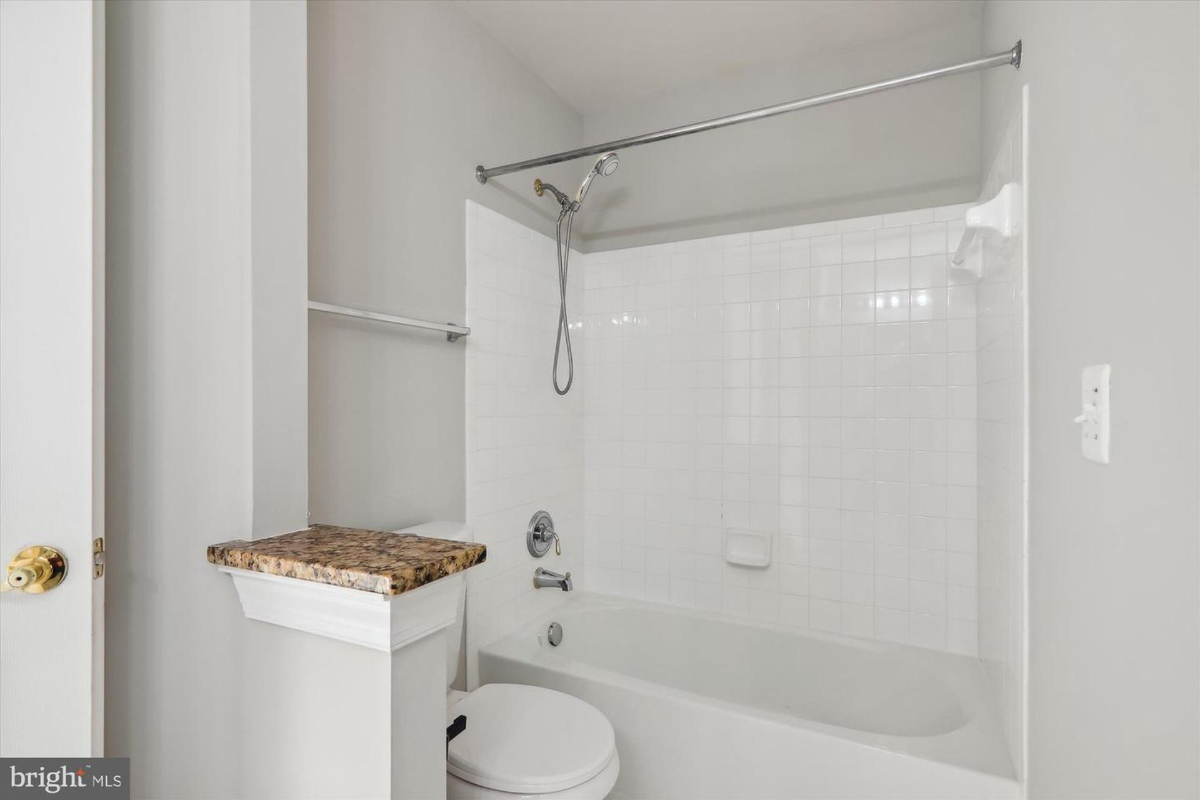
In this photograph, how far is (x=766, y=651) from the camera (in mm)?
2199

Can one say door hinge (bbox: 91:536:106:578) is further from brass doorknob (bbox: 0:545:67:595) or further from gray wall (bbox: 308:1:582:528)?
gray wall (bbox: 308:1:582:528)

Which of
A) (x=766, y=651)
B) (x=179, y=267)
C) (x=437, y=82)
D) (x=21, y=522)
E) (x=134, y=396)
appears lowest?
(x=766, y=651)

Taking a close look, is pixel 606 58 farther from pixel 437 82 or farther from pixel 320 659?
pixel 320 659

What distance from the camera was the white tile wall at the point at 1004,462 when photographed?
133cm

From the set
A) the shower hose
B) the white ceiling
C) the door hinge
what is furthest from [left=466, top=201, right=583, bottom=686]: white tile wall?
the door hinge

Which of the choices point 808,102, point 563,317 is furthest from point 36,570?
point 808,102

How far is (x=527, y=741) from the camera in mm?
1393

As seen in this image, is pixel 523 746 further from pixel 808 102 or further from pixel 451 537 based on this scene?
pixel 808 102

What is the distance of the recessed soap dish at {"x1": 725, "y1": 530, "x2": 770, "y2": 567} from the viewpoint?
2273 millimetres

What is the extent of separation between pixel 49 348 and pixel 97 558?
314mm

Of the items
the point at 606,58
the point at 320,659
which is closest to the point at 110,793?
the point at 320,659

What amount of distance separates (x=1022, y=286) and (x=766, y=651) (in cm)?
152

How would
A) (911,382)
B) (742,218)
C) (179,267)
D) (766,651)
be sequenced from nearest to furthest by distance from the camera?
(179,267), (911,382), (766,651), (742,218)

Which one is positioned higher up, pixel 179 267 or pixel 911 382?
pixel 179 267
